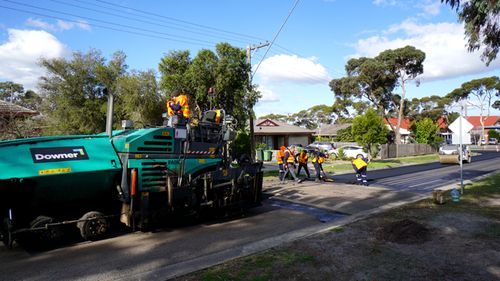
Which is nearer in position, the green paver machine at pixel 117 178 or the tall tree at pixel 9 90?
the green paver machine at pixel 117 178

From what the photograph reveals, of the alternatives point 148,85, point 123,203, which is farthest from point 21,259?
point 148,85

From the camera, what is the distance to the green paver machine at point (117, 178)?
5.46 meters

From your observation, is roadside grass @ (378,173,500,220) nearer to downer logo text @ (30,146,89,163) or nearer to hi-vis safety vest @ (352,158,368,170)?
hi-vis safety vest @ (352,158,368,170)

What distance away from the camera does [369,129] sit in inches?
1163

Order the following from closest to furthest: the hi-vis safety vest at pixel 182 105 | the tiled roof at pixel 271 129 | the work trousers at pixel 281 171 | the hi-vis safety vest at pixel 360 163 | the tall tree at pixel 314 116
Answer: the hi-vis safety vest at pixel 182 105, the hi-vis safety vest at pixel 360 163, the work trousers at pixel 281 171, the tiled roof at pixel 271 129, the tall tree at pixel 314 116

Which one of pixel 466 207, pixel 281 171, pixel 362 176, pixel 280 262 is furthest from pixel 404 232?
pixel 281 171

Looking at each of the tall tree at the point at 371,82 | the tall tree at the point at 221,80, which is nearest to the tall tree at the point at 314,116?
the tall tree at the point at 371,82

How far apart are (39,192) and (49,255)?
978 mm

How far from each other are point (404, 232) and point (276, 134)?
113 feet

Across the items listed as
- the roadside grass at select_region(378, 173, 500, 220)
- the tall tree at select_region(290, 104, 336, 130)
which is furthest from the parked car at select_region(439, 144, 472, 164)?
the tall tree at select_region(290, 104, 336, 130)

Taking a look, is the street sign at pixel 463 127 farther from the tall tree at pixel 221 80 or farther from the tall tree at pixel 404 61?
the tall tree at pixel 404 61

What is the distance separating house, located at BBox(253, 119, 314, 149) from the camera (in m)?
40.5

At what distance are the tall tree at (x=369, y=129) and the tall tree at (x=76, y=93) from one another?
62.4ft

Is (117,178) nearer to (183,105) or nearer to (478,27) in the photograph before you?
(183,105)
